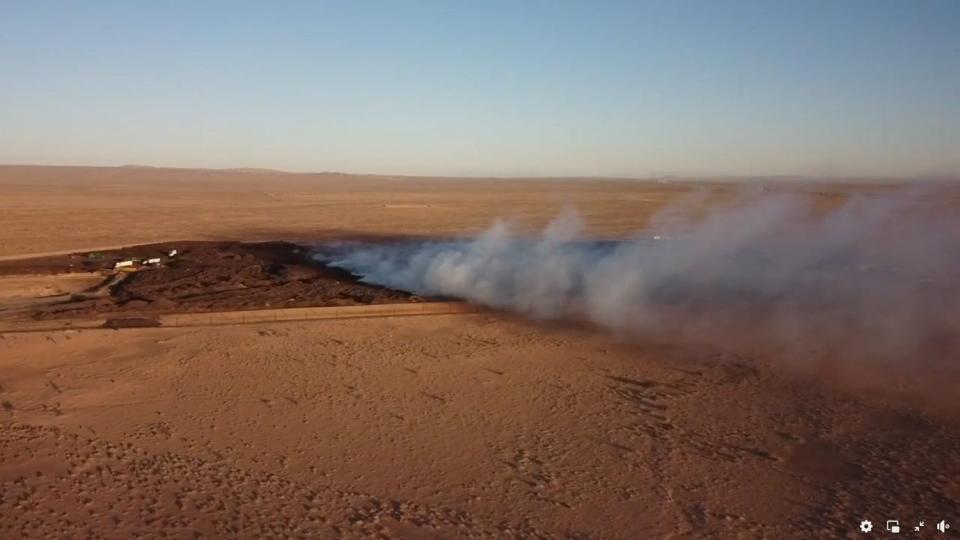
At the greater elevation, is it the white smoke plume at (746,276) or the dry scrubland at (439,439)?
the white smoke plume at (746,276)

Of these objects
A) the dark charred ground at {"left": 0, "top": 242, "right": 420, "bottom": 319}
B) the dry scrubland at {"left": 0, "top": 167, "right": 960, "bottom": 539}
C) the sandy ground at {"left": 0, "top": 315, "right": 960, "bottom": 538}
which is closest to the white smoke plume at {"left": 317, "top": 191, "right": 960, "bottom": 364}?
the dark charred ground at {"left": 0, "top": 242, "right": 420, "bottom": 319}

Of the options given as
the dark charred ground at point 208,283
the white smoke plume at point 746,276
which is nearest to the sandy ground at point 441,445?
the white smoke plume at point 746,276

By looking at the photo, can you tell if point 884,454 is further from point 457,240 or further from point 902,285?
point 457,240

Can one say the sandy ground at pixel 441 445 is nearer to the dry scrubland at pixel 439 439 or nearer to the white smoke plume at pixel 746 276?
the dry scrubland at pixel 439 439

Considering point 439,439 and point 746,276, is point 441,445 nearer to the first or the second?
point 439,439

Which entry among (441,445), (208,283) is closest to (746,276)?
(441,445)
